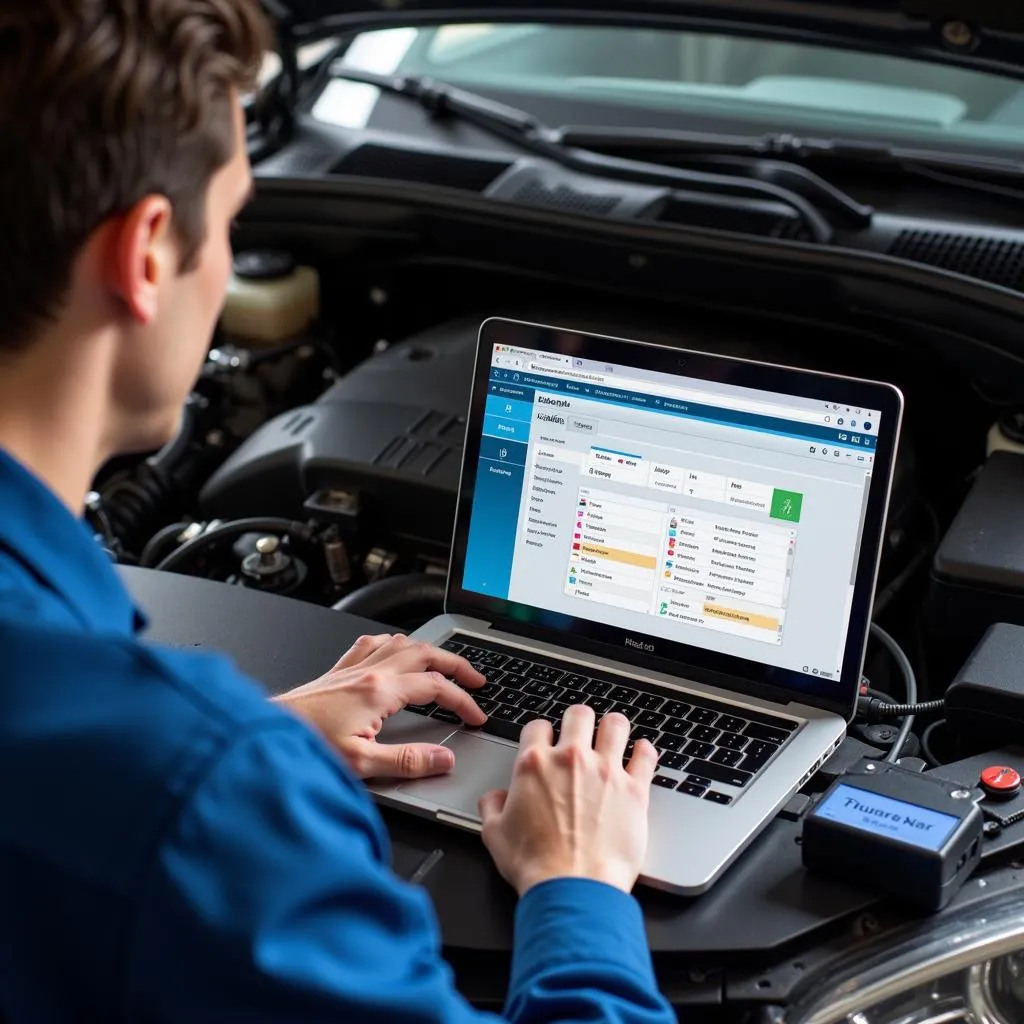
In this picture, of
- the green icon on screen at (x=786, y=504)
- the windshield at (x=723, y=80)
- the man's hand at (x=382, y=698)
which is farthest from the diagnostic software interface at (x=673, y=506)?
the windshield at (x=723, y=80)

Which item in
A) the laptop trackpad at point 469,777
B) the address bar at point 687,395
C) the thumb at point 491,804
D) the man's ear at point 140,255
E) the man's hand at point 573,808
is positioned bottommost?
the laptop trackpad at point 469,777

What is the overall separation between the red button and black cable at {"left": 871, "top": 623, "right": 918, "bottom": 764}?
0.06 meters

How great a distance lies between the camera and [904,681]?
125 cm

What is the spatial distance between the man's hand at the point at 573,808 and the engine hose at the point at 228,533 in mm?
528

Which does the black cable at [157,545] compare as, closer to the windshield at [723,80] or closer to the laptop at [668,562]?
the laptop at [668,562]

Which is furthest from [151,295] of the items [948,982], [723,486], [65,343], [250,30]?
[948,982]

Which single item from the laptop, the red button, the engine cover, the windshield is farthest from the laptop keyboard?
the windshield

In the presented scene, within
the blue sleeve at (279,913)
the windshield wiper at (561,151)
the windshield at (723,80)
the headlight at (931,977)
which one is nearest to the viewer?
the blue sleeve at (279,913)

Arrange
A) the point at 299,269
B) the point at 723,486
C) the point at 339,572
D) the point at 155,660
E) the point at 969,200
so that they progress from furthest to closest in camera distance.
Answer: the point at 299,269, the point at 969,200, the point at 339,572, the point at 723,486, the point at 155,660

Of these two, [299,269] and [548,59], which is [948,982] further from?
[548,59]

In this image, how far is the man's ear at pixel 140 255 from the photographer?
0.69 m

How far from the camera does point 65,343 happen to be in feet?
2.31

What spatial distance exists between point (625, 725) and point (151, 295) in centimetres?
46

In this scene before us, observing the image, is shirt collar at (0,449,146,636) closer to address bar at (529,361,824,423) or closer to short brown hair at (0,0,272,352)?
short brown hair at (0,0,272,352)
